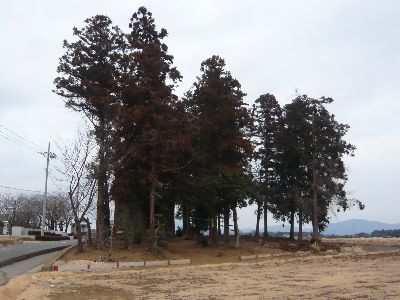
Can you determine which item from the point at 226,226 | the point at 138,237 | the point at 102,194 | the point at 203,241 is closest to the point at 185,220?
the point at 226,226

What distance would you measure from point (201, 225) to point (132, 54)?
14216mm

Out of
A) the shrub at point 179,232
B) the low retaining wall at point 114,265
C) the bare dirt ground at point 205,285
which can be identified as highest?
the shrub at point 179,232

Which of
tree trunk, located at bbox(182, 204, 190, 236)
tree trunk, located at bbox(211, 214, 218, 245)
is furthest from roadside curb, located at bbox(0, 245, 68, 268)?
tree trunk, located at bbox(182, 204, 190, 236)

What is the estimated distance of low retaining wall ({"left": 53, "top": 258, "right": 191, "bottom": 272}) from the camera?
77.4 feet

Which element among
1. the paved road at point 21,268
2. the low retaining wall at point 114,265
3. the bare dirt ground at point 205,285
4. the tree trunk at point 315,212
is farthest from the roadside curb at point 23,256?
the tree trunk at point 315,212

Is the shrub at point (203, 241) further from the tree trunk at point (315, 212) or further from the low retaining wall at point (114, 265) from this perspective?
the tree trunk at point (315, 212)

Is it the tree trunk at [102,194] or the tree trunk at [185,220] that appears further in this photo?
the tree trunk at [185,220]

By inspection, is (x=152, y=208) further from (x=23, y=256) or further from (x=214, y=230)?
(x=23, y=256)

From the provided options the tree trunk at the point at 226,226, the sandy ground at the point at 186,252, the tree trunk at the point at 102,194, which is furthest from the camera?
the tree trunk at the point at 226,226

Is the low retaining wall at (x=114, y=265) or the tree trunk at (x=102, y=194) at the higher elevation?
the tree trunk at (x=102, y=194)

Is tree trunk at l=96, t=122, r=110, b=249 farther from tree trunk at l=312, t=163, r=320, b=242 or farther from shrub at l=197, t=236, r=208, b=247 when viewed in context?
tree trunk at l=312, t=163, r=320, b=242

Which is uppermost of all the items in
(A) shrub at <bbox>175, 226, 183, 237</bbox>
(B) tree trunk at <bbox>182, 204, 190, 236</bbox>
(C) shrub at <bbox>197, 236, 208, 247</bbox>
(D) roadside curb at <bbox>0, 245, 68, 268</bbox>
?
(B) tree trunk at <bbox>182, 204, 190, 236</bbox>

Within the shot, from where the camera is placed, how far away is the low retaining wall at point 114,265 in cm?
2360

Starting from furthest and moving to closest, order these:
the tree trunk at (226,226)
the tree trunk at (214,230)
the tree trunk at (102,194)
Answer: the tree trunk at (226,226)
the tree trunk at (214,230)
the tree trunk at (102,194)
